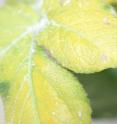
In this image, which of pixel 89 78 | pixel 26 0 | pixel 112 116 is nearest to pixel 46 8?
pixel 26 0

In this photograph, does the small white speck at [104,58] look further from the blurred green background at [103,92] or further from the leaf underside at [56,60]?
the blurred green background at [103,92]

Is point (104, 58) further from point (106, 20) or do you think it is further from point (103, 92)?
point (103, 92)

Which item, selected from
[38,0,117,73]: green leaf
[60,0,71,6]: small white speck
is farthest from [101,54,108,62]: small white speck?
[60,0,71,6]: small white speck

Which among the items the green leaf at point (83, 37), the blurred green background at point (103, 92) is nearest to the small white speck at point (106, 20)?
the green leaf at point (83, 37)

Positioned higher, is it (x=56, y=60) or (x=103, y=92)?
(x=56, y=60)

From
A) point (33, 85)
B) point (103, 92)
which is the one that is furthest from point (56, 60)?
point (103, 92)

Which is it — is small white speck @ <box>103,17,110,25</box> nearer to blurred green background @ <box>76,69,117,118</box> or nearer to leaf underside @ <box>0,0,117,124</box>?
leaf underside @ <box>0,0,117,124</box>

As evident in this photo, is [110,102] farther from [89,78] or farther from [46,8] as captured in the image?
[46,8]
